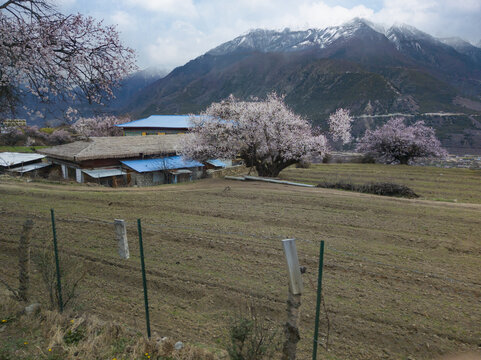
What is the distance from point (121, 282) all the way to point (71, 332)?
7.81 ft

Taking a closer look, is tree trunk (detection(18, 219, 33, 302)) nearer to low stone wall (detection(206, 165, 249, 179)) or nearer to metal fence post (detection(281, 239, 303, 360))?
metal fence post (detection(281, 239, 303, 360))

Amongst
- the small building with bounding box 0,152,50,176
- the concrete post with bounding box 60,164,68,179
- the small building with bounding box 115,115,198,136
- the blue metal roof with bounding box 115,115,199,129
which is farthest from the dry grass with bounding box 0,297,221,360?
the small building with bounding box 115,115,198,136

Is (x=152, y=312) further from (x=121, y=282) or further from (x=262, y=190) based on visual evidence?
(x=262, y=190)

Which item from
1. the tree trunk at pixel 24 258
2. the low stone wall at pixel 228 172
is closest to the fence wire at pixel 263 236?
the tree trunk at pixel 24 258

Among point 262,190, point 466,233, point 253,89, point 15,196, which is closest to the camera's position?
point 466,233

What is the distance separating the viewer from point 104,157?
96.4ft

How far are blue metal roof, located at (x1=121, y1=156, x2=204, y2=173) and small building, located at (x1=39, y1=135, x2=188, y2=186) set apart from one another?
655 millimetres

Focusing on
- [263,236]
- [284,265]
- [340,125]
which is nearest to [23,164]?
[340,125]

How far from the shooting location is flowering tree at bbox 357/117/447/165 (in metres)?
38.3

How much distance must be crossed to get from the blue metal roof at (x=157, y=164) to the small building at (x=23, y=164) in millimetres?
9258

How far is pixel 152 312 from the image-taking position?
6.31 meters

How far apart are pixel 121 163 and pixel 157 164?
3241mm

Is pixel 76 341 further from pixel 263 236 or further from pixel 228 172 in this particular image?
pixel 228 172

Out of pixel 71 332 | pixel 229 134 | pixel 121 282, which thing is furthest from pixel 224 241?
pixel 229 134
